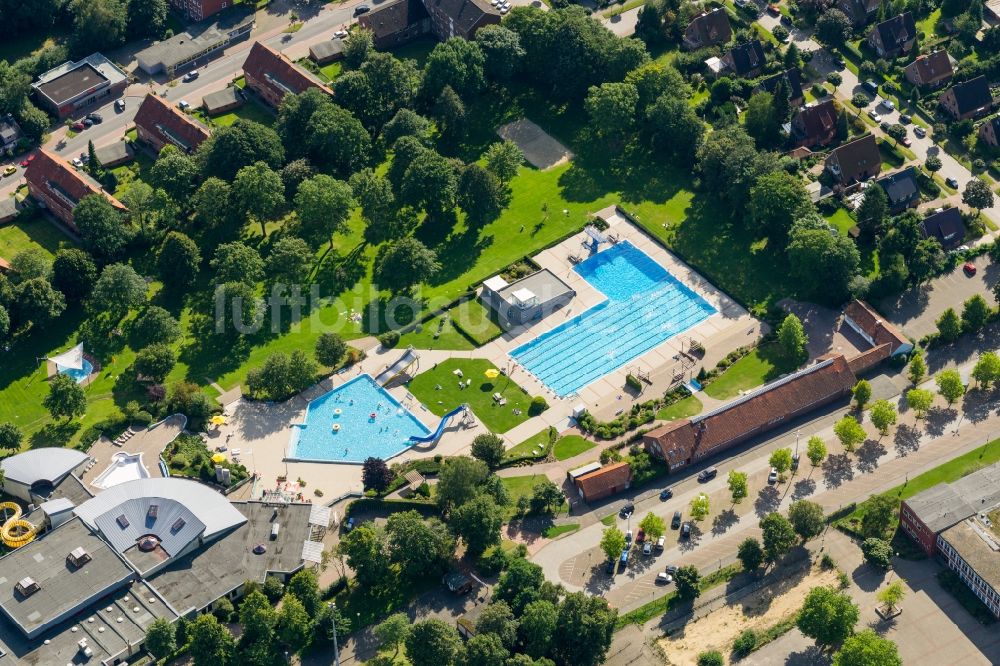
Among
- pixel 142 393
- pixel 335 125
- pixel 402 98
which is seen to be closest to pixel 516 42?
pixel 402 98

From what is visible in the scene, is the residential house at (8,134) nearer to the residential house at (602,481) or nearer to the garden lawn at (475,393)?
the garden lawn at (475,393)

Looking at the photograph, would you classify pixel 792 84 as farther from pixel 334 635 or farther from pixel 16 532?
pixel 16 532

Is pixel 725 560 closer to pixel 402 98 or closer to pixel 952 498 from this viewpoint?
pixel 952 498

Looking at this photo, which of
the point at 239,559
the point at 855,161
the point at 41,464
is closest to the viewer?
the point at 239,559

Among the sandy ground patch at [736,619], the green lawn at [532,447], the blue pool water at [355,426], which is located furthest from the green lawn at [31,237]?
the sandy ground patch at [736,619]

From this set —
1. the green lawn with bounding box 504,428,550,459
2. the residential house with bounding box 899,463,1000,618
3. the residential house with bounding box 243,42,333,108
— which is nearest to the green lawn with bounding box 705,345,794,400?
the green lawn with bounding box 504,428,550,459

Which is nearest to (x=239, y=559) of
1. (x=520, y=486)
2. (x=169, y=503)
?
(x=169, y=503)

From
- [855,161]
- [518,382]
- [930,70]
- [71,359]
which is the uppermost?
[930,70]
